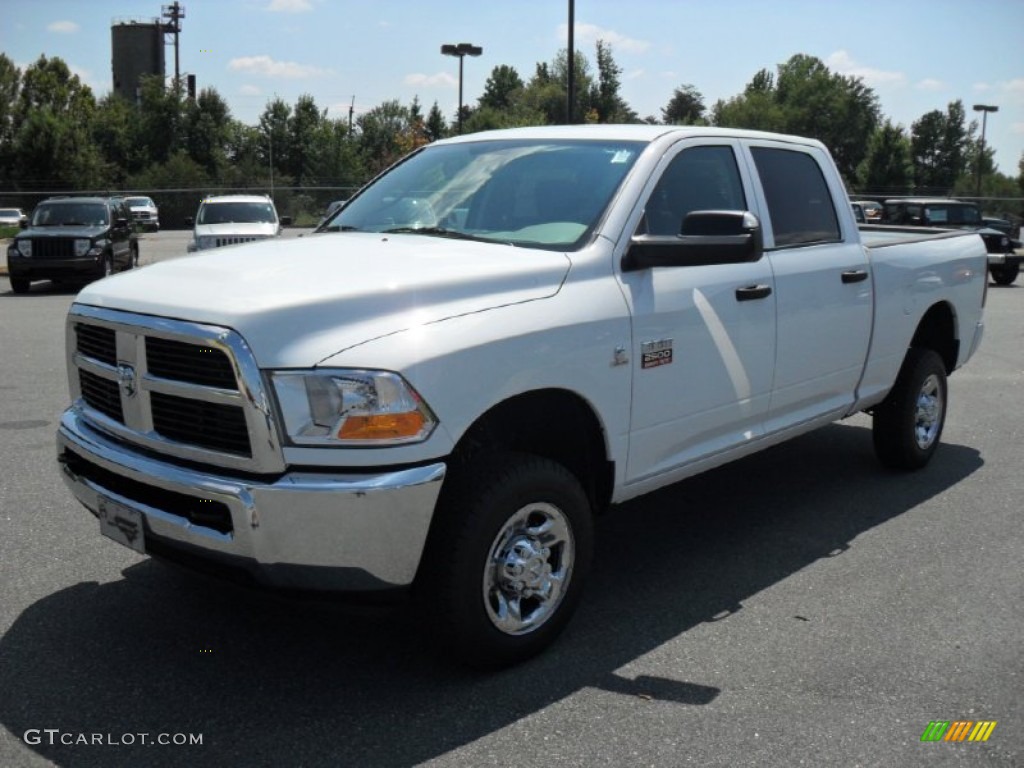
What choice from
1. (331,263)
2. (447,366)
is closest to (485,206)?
(331,263)

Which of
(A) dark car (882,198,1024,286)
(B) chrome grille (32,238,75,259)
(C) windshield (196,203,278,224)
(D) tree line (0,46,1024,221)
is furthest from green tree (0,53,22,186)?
(A) dark car (882,198,1024,286)

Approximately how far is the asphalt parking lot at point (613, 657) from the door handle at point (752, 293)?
1252 millimetres

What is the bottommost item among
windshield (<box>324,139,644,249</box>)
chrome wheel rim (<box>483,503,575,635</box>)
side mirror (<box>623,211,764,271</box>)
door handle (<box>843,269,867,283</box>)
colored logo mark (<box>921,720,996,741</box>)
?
colored logo mark (<box>921,720,996,741</box>)

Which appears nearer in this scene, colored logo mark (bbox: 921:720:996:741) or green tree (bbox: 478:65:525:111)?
colored logo mark (bbox: 921:720:996:741)

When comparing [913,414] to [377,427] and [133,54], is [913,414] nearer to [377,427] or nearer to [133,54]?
[377,427]

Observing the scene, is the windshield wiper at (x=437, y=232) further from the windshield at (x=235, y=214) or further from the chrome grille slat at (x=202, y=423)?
the windshield at (x=235, y=214)

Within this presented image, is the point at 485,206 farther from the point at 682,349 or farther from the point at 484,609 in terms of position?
the point at 484,609

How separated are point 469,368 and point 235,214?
19.2 m

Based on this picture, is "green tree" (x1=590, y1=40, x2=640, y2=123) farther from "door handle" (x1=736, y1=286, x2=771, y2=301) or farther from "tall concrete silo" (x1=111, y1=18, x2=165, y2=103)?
A: "door handle" (x1=736, y1=286, x2=771, y2=301)

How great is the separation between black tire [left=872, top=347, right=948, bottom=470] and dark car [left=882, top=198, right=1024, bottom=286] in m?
16.2

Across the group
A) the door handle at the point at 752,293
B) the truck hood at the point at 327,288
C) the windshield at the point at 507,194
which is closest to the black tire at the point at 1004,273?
the door handle at the point at 752,293

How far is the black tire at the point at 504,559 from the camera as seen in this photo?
3596mm

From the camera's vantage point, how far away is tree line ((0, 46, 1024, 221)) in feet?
193

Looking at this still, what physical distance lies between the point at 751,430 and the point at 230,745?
108 inches
